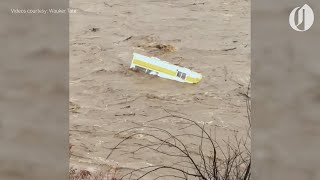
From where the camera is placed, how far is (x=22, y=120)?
8.19 feet

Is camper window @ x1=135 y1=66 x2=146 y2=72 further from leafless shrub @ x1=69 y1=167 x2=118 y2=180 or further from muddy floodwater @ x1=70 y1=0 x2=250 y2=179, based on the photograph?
leafless shrub @ x1=69 y1=167 x2=118 y2=180

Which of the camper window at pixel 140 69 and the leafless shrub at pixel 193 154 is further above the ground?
the camper window at pixel 140 69

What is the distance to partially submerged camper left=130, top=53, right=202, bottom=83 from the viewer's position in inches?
93.5

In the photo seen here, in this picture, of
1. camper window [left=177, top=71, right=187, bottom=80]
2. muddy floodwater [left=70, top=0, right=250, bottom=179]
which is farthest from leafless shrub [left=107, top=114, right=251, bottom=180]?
camper window [left=177, top=71, right=187, bottom=80]

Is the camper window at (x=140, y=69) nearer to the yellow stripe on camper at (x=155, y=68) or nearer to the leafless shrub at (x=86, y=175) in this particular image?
the yellow stripe on camper at (x=155, y=68)

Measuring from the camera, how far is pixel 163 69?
239 centimetres

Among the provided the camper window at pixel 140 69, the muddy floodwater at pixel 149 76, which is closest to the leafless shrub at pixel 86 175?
the muddy floodwater at pixel 149 76

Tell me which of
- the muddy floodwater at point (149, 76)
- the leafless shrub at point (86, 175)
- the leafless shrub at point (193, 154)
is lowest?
the leafless shrub at point (86, 175)

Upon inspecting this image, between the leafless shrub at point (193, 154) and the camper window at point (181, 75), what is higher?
the camper window at point (181, 75)

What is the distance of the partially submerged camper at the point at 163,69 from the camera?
2375mm

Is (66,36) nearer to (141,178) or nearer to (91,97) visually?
(91,97)

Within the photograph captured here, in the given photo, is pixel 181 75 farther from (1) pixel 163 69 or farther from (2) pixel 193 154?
(2) pixel 193 154

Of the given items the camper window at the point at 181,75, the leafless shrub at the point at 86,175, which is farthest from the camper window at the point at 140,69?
the leafless shrub at the point at 86,175

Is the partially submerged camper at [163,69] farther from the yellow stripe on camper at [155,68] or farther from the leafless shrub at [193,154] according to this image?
the leafless shrub at [193,154]
